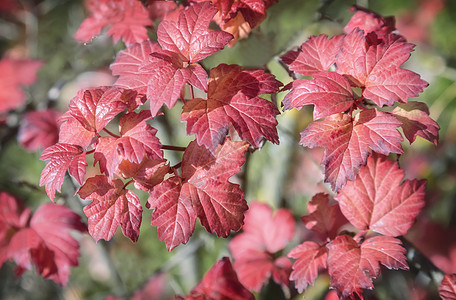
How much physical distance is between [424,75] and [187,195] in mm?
1968

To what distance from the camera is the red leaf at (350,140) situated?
0.65m

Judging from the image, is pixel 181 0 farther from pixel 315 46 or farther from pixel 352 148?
pixel 352 148

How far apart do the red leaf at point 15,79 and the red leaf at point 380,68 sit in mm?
1376

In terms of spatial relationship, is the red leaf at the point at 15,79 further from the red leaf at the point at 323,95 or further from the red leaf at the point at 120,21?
the red leaf at the point at 323,95

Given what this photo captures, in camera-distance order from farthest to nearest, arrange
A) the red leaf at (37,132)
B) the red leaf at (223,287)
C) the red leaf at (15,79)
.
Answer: the red leaf at (15,79), the red leaf at (37,132), the red leaf at (223,287)

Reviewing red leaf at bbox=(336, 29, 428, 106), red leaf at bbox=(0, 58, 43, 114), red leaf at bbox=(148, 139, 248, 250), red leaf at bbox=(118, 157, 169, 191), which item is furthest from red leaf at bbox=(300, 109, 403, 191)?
red leaf at bbox=(0, 58, 43, 114)

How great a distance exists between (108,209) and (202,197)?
17 centimetres

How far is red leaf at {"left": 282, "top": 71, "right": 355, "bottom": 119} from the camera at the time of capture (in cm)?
66

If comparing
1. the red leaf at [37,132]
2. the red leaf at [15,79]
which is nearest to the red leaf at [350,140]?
the red leaf at [37,132]

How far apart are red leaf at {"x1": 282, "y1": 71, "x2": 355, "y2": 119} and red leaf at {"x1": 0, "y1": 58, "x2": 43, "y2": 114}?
1.32 meters

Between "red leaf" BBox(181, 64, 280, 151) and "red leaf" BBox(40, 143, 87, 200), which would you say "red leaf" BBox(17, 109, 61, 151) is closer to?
"red leaf" BBox(40, 143, 87, 200)

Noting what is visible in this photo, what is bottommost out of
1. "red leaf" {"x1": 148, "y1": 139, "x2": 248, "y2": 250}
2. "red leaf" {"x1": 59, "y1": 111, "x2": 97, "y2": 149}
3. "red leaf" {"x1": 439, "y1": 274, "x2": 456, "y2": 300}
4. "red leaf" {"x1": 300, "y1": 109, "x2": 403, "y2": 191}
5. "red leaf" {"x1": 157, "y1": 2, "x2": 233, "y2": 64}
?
"red leaf" {"x1": 439, "y1": 274, "x2": 456, "y2": 300}

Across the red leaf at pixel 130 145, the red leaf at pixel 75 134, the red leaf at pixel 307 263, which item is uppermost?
the red leaf at pixel 130 145

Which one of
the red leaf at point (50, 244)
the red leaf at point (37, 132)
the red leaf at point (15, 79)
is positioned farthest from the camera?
the red leaf at point (15, 79)
